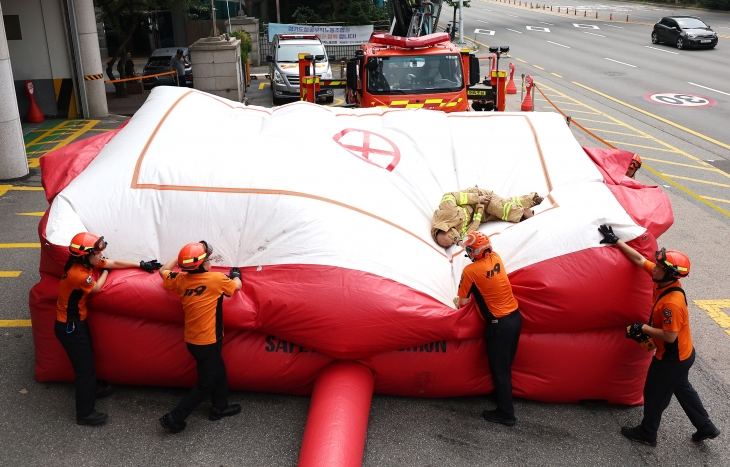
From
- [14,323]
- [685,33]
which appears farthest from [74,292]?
[685,33]

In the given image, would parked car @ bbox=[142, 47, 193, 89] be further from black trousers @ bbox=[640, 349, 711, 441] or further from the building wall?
black trousers @ bbox=[640, 349, 711, 441]

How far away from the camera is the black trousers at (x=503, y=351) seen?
5.40 m

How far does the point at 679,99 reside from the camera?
19312 millimetres

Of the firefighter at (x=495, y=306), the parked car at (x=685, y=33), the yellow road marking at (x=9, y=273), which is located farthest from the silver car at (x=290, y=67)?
the parked car at (x=685, y=33)

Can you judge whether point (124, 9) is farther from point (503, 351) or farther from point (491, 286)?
point (503, 351)

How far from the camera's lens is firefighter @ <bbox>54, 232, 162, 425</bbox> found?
535cm

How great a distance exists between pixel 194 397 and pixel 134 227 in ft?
5.14

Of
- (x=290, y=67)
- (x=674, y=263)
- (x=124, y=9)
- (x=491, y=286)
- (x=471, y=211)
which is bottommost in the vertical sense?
(x=491, y=286)

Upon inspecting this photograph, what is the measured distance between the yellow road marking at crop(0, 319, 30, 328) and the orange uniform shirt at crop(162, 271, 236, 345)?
2605mm

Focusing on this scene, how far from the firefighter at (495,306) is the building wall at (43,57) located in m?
14.4

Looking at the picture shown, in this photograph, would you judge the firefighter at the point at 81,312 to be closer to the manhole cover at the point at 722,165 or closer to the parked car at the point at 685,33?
the manhole cover at the point at 722,165

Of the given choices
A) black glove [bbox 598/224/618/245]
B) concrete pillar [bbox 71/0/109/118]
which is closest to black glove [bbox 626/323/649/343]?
black glove [bbox 598/224/618/245]

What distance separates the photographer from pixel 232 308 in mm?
5480

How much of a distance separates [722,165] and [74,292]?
12.1 m
